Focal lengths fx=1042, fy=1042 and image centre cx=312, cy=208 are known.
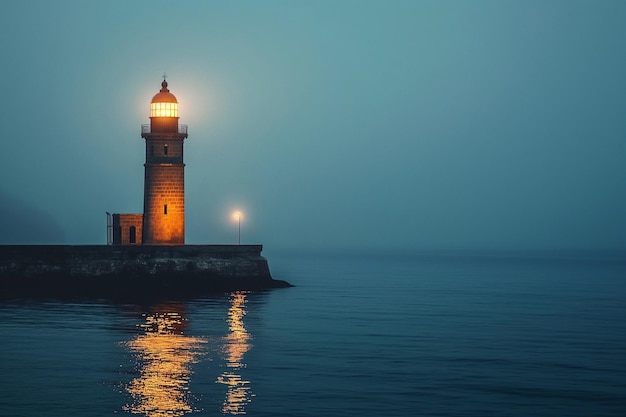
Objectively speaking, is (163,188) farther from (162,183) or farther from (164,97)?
(164,97)

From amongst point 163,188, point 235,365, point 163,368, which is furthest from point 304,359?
point 163,188

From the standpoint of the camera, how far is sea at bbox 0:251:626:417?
24094 millimetres

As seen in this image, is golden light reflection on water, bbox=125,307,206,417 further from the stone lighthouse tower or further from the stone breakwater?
the stone lighthouse tower

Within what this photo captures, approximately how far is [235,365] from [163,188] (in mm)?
29062

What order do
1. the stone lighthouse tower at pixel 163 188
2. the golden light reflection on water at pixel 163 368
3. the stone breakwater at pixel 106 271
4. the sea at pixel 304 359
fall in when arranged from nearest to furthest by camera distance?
the golden light reflection on water at pixel 163 368 < the sea at pixel 304 359 < the stone breakwater at pixel 106 271 < the stone lighthouse tower at pixel 163 188

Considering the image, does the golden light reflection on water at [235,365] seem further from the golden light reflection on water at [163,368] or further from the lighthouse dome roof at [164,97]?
the lighthouse dome roof at [164,97]

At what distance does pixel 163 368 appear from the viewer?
28.8 metres

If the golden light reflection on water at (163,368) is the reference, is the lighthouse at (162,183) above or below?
above

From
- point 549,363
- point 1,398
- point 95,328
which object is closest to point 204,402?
point 1,398

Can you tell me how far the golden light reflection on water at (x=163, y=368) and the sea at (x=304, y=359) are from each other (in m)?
0.06

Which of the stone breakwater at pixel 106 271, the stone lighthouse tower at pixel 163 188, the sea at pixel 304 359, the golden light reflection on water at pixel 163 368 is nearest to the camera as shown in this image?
the golden light reflection on water at pixel 163 368

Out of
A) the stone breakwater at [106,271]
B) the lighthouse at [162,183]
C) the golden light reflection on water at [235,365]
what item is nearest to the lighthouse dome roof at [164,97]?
the lighthouse at [162,183]

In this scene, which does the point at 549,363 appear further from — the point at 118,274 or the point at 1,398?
the point at 118,274

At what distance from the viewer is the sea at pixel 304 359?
24094 millimetres
